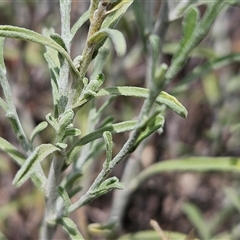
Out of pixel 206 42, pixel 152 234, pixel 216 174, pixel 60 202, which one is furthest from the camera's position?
pixel 206 42

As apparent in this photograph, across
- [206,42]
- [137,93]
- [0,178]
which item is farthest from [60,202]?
[206,42]

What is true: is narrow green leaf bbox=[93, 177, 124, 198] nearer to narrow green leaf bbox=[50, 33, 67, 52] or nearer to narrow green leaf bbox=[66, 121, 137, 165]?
narrow green leaf bbox=[66, 121, 137, 165]

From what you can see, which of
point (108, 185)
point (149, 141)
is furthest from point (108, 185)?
point (149, 141)

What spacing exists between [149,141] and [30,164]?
1111 millimetres

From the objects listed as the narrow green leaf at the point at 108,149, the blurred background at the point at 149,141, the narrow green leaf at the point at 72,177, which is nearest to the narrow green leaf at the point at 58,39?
the narrow green leaf at the point at 108,149

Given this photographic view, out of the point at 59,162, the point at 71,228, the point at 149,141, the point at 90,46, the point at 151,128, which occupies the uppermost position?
the point at 90,46

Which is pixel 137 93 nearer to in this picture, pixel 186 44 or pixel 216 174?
pixel 186 44

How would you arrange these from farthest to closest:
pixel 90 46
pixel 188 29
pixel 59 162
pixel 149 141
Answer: pixel 149 141 → pixel 59 162 → pixel 90 46 → pixel 188 29

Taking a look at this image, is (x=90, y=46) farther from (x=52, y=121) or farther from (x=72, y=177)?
(x=72, y=177)

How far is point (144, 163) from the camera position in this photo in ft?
6.36

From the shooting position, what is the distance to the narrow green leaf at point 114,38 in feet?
1.82

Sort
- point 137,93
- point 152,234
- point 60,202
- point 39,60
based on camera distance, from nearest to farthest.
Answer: point 137,93, point 60,202, point 152,234, point 39,60

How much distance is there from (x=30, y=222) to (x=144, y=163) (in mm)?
519

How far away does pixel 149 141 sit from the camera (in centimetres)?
174
